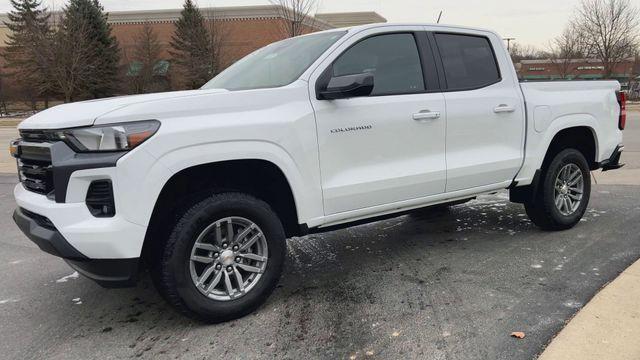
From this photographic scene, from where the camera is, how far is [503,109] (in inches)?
185

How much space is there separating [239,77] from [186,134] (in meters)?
1.40

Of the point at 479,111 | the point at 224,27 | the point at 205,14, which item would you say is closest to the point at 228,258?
the point at 479,111

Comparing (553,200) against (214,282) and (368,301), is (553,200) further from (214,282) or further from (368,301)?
(214,282)

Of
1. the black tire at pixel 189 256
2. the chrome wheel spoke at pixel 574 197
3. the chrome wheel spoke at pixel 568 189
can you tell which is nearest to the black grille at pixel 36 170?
the black tire at pixel 189 256

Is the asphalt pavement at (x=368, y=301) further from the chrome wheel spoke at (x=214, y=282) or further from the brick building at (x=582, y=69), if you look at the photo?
the brick building at (x=582, y=69)

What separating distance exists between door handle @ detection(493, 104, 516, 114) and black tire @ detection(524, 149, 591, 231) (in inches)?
34.0

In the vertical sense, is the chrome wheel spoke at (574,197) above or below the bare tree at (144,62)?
below

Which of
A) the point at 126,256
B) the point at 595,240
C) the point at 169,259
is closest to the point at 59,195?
the point at 126,256

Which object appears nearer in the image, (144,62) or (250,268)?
(250,268)

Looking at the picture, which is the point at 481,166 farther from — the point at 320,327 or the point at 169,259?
the point at 169,259

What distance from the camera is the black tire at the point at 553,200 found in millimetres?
5160

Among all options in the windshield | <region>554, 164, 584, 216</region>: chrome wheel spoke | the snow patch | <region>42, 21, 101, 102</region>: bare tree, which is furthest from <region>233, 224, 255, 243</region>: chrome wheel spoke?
<region>42, 21, 101, 102</region>: bare tree

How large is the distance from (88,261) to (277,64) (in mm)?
2094

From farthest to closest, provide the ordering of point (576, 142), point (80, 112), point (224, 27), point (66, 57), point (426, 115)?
point (224, 27), point (66, 57), point (576, 142), point (426, 115), point (80, 112)
